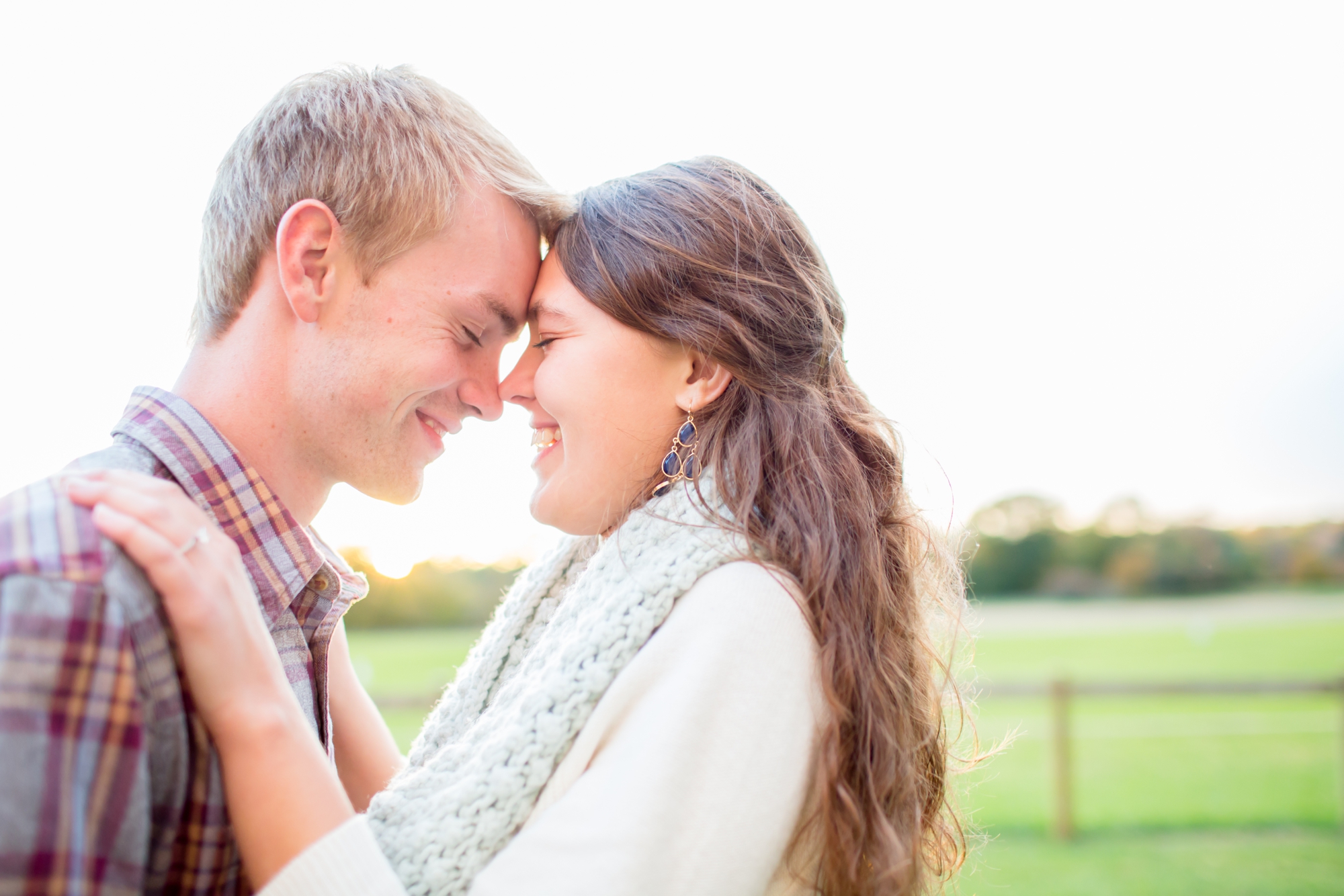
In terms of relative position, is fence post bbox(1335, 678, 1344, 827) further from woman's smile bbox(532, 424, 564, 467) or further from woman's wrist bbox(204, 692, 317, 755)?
woman's wrist bbox(204, 692, 317, 755)

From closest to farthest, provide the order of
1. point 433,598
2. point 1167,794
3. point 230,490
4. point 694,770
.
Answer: point 694,770 → point 230,490 → point 1167,794 → point 433,598

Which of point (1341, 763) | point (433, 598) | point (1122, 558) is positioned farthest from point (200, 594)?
point (1122, 558)

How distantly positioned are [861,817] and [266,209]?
1.61 meters

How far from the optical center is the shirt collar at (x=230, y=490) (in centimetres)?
156

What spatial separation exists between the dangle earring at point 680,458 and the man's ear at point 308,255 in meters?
0.75

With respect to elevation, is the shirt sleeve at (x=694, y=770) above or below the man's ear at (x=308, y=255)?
below

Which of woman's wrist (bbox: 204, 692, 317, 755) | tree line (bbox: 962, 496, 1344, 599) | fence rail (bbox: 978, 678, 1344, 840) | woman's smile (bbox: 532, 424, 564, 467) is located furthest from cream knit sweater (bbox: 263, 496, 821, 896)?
tree line (bbox: 962, 496, 1344, 599)

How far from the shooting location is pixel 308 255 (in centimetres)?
181

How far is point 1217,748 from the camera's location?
12688 mm

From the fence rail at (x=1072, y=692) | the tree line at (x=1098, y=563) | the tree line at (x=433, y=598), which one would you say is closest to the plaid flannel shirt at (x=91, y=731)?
the fence rail at (x=1072, y=692)

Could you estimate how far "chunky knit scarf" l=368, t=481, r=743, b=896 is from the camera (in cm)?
144

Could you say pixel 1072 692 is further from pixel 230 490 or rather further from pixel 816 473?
pixel 230 490

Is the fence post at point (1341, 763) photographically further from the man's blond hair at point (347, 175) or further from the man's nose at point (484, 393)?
the man's blond hair at point (347, 175)

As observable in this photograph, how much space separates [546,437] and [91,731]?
110cm
